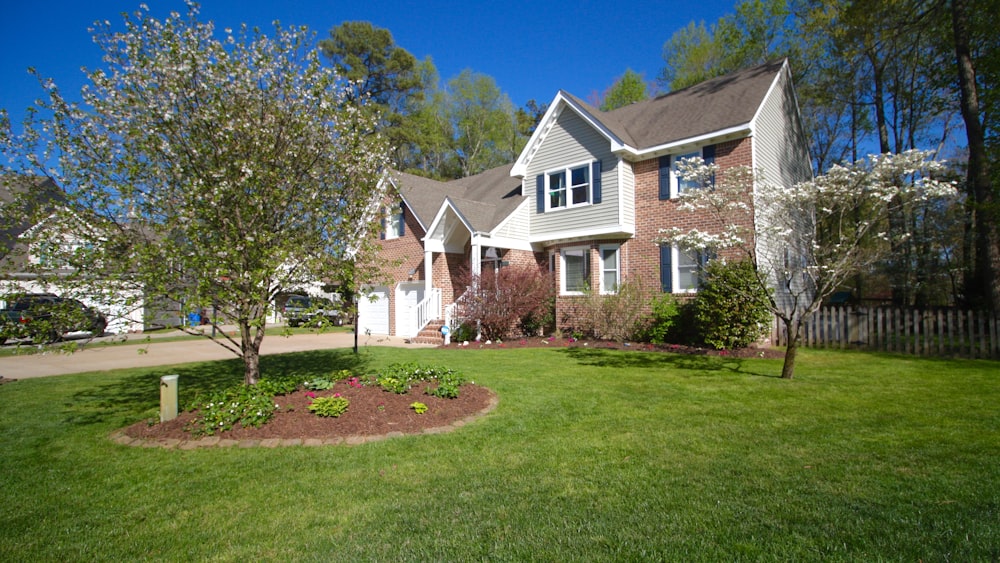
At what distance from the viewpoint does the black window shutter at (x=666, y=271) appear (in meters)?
15.0

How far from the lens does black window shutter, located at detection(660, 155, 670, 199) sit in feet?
50.4

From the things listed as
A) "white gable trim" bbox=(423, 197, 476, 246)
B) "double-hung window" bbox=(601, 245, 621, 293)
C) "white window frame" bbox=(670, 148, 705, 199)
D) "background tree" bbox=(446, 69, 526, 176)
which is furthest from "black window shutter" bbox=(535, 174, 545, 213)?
"background tree" bbox=(446, 69, 526, 176)

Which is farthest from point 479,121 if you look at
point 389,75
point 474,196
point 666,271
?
point 666,271

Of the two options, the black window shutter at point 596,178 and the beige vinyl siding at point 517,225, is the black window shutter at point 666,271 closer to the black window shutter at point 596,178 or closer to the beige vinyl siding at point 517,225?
the black window shutter at point 596,178

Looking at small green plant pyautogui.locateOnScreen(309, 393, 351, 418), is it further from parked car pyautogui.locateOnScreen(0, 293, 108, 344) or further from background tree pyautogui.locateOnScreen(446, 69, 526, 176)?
background tree pyautogui.locateOnScreen(446, 69, 526, 176)

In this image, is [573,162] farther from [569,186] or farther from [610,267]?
[610,267]

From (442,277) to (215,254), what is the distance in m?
12.8

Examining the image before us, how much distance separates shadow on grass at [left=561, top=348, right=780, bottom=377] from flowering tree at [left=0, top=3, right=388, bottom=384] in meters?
6.76

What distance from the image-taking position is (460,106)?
129 ft

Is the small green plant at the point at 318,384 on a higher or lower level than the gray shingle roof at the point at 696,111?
lower

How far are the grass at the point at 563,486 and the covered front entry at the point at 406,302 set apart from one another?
42.2 feet

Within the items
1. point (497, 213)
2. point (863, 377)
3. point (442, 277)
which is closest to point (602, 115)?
point (497, 213)

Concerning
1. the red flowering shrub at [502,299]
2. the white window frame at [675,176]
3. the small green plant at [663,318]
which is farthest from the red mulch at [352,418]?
the white window frame at [675,176]

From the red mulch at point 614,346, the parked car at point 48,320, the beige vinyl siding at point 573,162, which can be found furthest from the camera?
the beige vinyl siding at point 573,162
